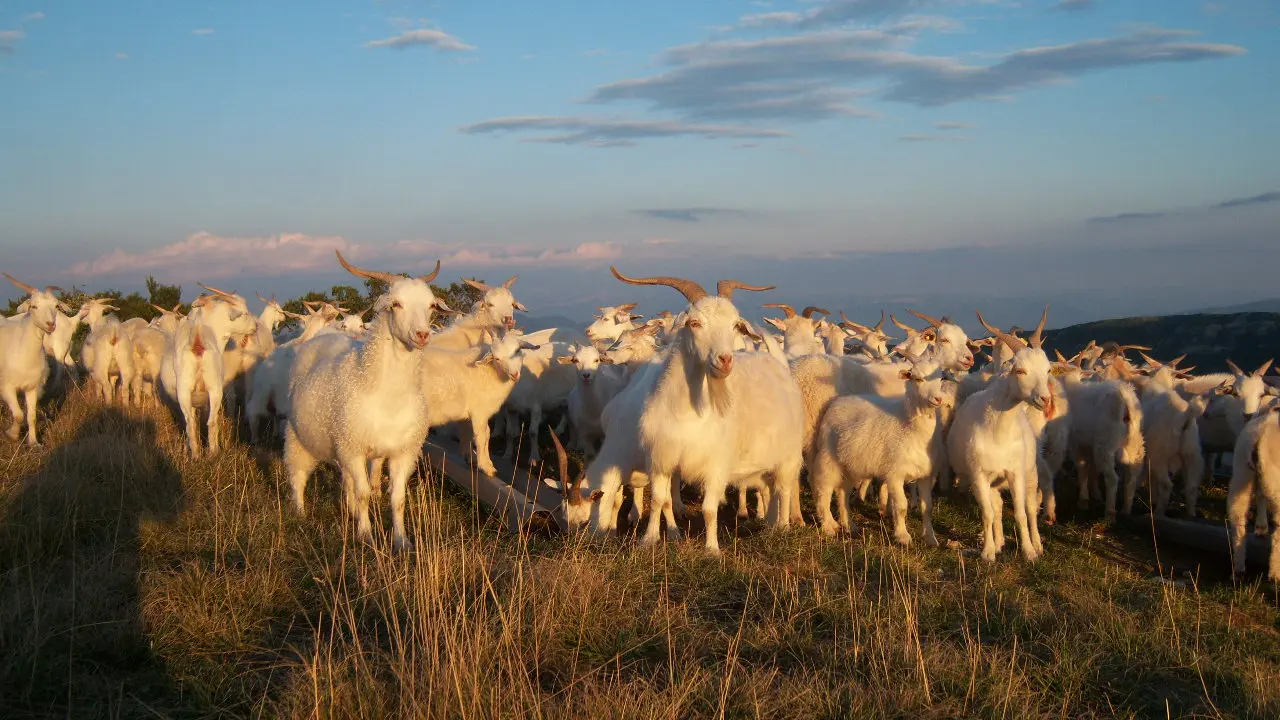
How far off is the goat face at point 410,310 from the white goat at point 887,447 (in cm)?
407

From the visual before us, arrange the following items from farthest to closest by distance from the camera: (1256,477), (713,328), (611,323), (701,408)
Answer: (611,323), (1256,477), (701,408), (713,328)

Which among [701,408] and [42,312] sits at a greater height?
[42,312]

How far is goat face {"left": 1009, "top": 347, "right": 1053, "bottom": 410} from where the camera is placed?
8.48m

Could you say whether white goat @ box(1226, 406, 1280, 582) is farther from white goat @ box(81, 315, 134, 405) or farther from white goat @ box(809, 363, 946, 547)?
white goat @ box(81, 315, 134, 405)

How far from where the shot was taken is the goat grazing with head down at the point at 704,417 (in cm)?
764

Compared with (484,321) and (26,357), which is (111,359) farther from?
(484,321)

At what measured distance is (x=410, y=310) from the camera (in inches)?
306

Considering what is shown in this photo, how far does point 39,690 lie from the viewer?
4.94m

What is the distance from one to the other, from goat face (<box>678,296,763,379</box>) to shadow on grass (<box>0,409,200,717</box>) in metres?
4.06

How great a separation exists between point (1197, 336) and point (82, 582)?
37.4 metres

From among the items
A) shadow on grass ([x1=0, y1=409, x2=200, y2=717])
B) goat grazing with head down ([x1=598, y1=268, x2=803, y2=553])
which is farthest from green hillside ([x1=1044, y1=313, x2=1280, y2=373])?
shadow on grass ([x1=0, y1=409, x2=200, y2=717])

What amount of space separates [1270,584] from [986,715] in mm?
5148

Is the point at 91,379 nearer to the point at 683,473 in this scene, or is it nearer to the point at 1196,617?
the point at 683,473

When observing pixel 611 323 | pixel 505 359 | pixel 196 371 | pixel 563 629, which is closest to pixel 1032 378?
pixel 563 629
